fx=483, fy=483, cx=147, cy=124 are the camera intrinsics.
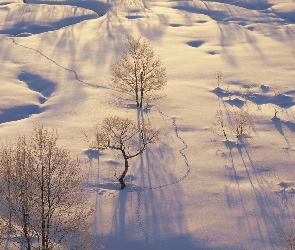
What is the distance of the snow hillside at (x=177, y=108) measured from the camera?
66.8ft

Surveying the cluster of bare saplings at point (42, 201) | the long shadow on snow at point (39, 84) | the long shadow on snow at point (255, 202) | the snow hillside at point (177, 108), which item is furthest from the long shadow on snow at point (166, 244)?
the long shadow on snow at point (39, 84)

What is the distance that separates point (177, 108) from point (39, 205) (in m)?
15.5

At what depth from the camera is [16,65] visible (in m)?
36.4

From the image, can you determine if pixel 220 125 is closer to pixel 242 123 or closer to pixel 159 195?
pixel 242 123

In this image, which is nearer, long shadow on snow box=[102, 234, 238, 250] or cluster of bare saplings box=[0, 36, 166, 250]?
cluster of bare saplings box=[0, 36, 166, 250]

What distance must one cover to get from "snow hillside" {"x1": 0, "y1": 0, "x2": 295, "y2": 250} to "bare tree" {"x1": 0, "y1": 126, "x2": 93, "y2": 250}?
4.23 feet

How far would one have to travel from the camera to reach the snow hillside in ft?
66.8

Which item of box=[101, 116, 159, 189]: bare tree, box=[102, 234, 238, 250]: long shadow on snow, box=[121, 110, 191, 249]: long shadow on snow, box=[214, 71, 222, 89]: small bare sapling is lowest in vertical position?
box=[102, 234, 238, 250]: long shadow on snow

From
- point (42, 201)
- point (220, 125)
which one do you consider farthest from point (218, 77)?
point (42, 201)

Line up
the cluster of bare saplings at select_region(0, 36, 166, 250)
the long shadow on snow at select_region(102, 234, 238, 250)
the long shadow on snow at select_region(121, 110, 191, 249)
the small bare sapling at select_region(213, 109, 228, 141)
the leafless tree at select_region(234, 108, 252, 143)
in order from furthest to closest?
the small bare sapling at select_region(213, 109, 228, 141) < the leafless tree at select_region(234, 108, 252, 143) < the long shadow on snow at select_region(121, 110, 191, 249) < the long shadow on snow at select_region(102, 234, 238, 250) < the cluster of bare saplings at select_region(0, 36, 166, 250)

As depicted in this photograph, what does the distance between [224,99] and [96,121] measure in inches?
346

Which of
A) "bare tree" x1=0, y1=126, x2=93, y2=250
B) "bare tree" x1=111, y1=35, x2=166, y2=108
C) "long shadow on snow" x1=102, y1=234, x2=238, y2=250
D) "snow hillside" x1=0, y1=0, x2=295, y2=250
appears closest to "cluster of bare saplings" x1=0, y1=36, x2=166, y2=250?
"bare tree" x1=0, y1=126, x2=93, y2=250

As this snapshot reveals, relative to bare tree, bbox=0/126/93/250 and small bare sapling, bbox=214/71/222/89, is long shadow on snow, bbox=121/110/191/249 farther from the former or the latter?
small bare sapling, bbox=214/71/222/89

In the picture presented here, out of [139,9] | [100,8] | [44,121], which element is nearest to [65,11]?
[100,8]
